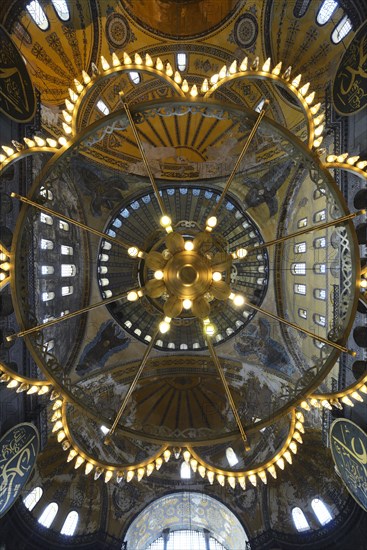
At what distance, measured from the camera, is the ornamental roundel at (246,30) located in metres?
9.39

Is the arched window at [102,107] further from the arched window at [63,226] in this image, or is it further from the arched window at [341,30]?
the arched window at [341,30]

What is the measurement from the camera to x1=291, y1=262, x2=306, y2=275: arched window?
11614mm


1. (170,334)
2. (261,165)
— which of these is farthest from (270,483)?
(261,165)

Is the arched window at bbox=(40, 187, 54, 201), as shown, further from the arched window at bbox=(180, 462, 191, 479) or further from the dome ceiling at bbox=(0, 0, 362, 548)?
the arched window at bbox=(180, 462, 191, 479)

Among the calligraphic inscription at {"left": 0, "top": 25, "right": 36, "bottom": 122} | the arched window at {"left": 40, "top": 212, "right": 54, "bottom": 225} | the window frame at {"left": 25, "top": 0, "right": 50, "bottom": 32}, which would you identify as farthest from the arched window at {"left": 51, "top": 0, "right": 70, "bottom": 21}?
the arched window at {"left": 40, "top": 212, "right": 54, "bottom": 225}

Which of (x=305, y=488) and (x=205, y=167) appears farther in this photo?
(x=205, y=167)

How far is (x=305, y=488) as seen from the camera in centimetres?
1129

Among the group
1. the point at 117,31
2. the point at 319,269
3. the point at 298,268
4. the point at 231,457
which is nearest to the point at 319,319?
the point at 319,269

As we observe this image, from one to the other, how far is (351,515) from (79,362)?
915 centimetres

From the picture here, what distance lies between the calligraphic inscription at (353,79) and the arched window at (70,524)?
13.5 metres

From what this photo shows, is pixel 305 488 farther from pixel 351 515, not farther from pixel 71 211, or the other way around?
pixel 71 211

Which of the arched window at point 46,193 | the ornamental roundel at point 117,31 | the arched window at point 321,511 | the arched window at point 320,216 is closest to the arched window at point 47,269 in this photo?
the arched window at point 46,193

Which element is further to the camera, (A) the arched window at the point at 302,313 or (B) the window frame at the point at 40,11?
(A) the arched window at the point at 302,313

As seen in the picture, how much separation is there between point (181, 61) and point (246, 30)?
1924 mm
